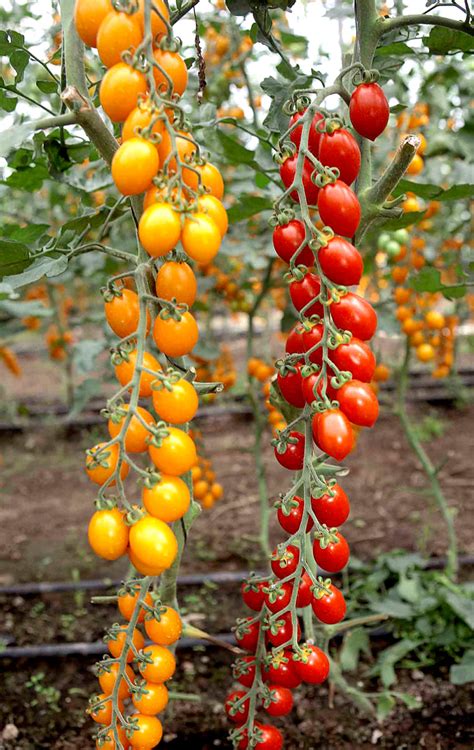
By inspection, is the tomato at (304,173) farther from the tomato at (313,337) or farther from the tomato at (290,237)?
the tomato at (313,337)

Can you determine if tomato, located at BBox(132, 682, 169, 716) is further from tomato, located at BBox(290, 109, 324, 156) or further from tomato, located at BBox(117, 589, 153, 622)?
tomato, located at BBox(290, 109, 324, 156)

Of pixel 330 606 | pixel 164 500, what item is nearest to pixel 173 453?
pixel 164 500

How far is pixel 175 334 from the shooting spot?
0.62 metres

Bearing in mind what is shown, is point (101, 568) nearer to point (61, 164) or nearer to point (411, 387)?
point (61, 164)

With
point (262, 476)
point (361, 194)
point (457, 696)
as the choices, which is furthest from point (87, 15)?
point (262, 476)

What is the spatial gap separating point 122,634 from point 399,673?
0.87 meters

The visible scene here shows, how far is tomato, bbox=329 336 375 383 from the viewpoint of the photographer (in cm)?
65

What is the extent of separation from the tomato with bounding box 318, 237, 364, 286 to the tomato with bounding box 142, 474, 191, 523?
0.24m

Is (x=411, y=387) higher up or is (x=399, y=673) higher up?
(x=411, y=387)

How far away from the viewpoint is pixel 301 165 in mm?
646

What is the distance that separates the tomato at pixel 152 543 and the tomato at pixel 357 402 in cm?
20

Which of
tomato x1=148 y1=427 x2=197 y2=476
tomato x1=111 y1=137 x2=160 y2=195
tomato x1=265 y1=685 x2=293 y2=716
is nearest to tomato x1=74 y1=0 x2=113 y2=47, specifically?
tomato x1=111 y1=137 x2=160 y2=195

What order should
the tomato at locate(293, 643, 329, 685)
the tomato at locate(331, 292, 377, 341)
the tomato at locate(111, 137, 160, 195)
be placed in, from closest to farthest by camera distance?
the tomato at locate(111, 137, 160, 195), the tomato at locate(331, 292, 377, 341), the tomato at locate(293, 643, 329, 685)

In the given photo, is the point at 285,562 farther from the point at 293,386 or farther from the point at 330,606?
the point at 293,386
